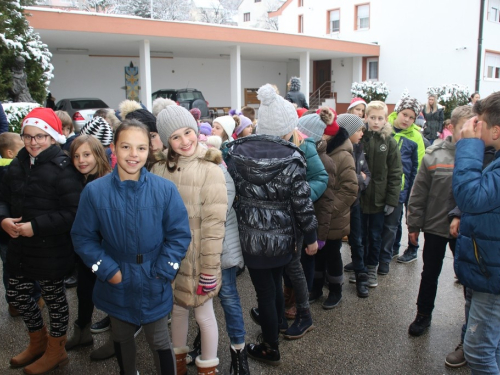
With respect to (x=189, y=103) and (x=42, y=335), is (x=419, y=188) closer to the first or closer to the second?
(x=42, y=335)

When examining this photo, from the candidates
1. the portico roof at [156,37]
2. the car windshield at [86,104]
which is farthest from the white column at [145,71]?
the car windshield at [86,104]

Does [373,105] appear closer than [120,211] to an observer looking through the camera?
No

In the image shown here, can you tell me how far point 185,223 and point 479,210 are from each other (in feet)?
5.27

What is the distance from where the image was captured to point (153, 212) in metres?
2.32

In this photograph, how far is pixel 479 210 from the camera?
219 cm

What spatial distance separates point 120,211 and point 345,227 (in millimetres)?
2158

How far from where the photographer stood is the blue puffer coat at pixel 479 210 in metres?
2.17

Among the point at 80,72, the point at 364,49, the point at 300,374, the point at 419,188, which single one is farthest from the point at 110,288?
Result: the point at 364,49

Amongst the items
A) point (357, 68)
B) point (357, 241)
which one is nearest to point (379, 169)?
point (357, 241)

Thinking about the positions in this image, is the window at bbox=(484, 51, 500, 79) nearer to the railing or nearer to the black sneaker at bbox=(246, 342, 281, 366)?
the railing

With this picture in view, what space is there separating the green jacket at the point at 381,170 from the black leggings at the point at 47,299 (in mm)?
3023

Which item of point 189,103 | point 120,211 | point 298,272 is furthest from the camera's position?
point 189,103

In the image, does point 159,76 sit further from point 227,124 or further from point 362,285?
point 362,285

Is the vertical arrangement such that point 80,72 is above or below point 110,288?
above
